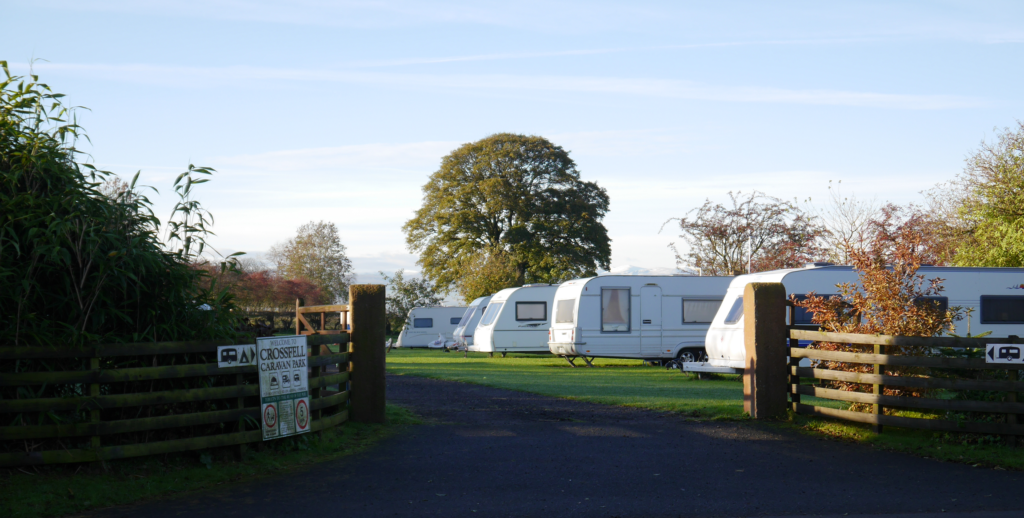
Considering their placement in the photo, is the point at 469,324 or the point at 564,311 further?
the point at 469,324

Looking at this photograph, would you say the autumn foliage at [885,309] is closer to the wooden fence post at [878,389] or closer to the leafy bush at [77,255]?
the wooden fence post at [878,389]

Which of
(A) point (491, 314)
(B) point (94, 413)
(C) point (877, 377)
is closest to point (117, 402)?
(B) point (94, 413)

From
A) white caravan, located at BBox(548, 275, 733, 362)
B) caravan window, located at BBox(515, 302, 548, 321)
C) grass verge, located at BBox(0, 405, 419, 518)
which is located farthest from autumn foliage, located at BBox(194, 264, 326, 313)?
grass verge, located at BBox(0, 405, 419, 518)

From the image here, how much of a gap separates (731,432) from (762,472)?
2171 millimetres

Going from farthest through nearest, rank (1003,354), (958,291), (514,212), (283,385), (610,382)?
(514,212) → (958,291) → (610,382) → (1003,354) → (283,385)

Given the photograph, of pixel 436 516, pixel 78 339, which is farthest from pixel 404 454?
pixel 78 339

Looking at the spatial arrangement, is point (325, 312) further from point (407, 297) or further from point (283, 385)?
point (407, 297)

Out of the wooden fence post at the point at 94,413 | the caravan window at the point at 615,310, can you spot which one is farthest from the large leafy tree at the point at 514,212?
the wooden fence post at the point at 94,413

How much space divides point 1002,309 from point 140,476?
18787mm

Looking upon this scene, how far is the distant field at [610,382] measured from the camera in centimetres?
1250

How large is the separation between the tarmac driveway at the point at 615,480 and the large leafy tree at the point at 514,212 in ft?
117

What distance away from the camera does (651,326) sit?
23.1 meters

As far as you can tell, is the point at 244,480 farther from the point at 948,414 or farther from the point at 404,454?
the point at 948,414

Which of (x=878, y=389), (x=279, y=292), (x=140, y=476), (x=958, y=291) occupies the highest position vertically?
(x=279, y=292)
